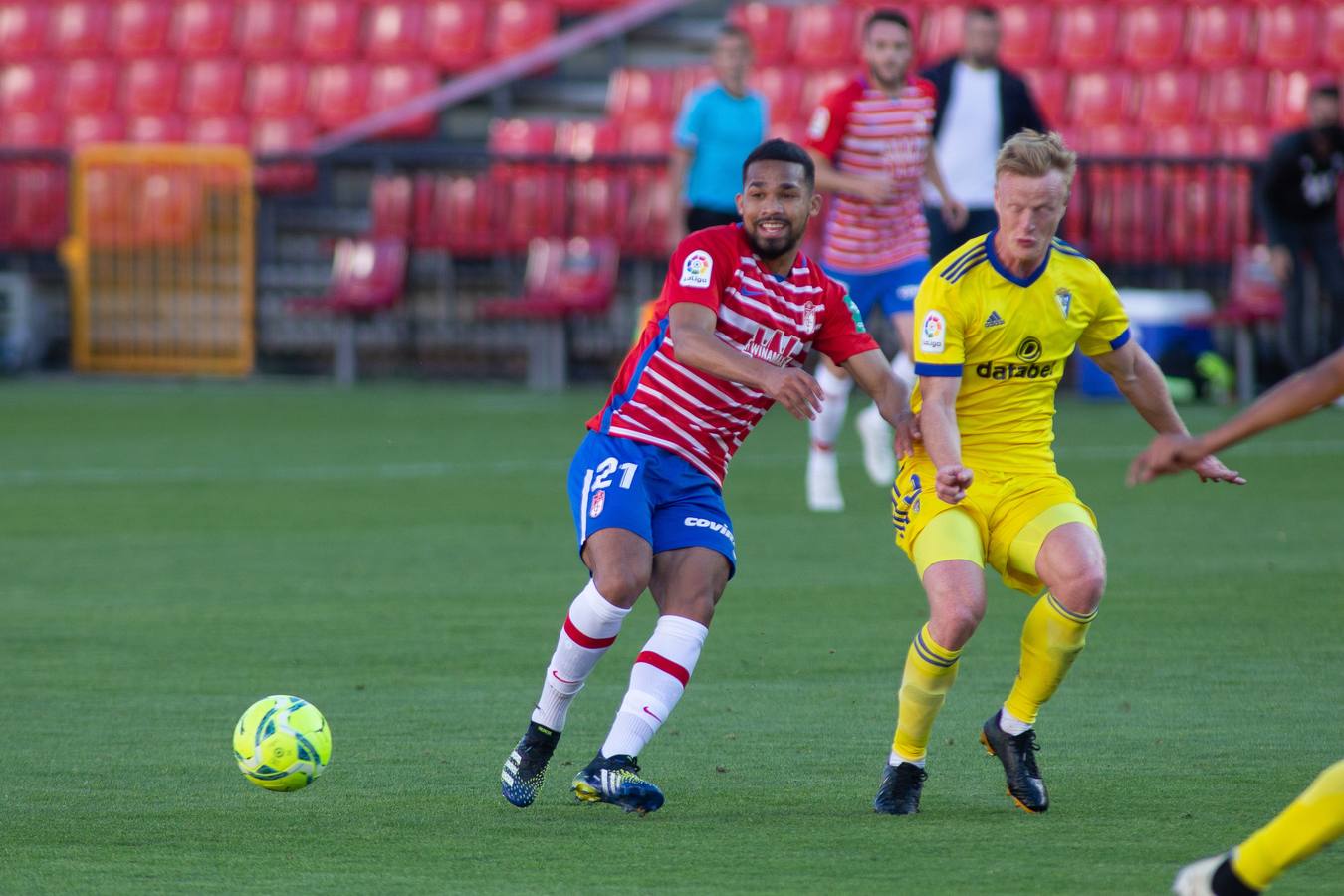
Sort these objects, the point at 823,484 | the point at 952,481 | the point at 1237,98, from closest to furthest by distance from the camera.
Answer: the point at 952,481, the point at 823,484, the point at 1237,98

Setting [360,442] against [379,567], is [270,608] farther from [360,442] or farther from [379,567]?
[360,442]

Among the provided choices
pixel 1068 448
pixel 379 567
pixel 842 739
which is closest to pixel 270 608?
pixel 379 567

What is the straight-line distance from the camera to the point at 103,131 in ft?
73.4

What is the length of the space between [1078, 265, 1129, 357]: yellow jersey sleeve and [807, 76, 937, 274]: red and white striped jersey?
197 inches

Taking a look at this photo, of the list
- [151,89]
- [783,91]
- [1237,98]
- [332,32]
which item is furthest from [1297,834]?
[151,89]

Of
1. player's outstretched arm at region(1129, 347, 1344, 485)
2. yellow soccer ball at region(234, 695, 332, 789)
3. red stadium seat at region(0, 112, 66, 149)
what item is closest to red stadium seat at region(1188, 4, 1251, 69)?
red stadium seat at region(0, 112, 66, 149)

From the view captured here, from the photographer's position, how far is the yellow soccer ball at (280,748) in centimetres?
518

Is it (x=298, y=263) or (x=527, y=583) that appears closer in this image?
(x=527, y=583)

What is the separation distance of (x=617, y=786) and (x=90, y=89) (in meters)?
19.5

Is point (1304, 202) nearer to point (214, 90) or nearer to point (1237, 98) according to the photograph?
point (1237, 98)

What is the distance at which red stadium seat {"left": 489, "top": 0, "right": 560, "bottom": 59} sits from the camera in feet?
72.8

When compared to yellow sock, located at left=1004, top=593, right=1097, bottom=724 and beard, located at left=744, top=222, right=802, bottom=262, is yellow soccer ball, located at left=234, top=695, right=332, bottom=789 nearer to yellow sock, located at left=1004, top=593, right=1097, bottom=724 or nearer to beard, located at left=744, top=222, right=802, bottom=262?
beard, located at left=744, top=222, right=802, bottom=262

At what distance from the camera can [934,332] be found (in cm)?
542

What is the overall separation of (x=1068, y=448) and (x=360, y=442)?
15.2 feet
